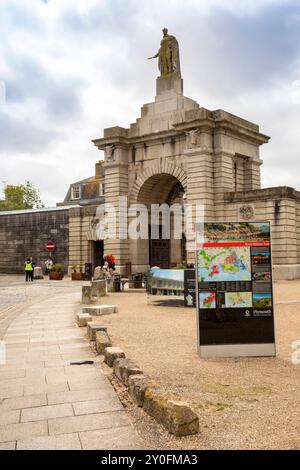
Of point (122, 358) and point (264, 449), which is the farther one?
point (122, 358)

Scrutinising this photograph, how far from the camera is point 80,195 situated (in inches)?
1988

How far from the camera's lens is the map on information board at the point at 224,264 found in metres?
7.18

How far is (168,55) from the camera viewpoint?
2616 cm

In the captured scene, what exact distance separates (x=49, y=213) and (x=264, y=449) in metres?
31.6

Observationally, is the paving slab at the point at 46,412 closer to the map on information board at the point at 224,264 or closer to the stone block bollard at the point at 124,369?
the stone block bollard at the point at 124,369

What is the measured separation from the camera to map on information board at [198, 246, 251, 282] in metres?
7.18

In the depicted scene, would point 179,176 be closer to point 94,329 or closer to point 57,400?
point 94,329

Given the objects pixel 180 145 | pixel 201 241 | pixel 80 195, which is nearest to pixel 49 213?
pixel 180 145

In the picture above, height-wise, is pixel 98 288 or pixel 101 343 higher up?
pixel 98 288

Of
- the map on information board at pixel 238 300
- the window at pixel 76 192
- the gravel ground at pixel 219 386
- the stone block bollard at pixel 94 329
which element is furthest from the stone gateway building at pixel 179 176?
the window at pixel 76 192

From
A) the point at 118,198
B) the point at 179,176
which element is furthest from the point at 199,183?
the point at 118,198

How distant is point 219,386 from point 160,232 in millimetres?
22198
